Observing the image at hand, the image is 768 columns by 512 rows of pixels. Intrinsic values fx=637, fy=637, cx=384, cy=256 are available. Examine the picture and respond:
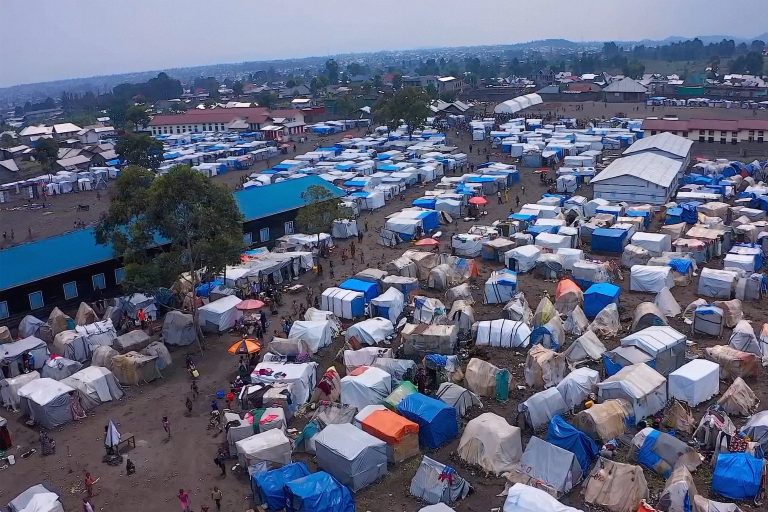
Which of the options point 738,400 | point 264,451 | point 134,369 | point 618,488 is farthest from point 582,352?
point 134,369

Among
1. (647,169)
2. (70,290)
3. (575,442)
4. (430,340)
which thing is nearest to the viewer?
(575,442)

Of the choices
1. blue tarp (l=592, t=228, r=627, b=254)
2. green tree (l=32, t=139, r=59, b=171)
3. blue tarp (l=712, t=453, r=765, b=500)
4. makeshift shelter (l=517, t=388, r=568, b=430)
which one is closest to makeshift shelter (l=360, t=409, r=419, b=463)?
makeshift shelter (l=517, t=388, r=568, b=430)

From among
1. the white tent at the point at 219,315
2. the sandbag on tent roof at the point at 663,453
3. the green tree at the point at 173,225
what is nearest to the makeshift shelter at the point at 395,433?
the sandbag on tent roof at the point at 663,453

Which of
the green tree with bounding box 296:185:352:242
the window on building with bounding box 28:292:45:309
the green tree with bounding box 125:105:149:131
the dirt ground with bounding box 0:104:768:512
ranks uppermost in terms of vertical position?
the green tree with bounding box 125:105:149:131

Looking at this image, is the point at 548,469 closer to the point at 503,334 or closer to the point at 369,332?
the point at 503,334

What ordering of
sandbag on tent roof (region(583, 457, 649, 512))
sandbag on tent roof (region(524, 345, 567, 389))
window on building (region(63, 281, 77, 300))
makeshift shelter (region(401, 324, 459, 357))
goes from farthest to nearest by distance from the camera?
1. window on building (region(63, 281, 77, 300))
2. makeshift shelter (region(401, 324, 459, 357))
3. sandbag on tent roof (region(524, 345, 567, 389))
4. sandbag on tent roof (region(583, 457, 649, 512))

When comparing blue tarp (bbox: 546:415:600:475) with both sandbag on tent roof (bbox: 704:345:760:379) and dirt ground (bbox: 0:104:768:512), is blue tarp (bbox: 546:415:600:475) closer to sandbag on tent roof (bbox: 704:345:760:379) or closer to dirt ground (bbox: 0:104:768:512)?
dirt ground (bbox: 0:104:768:512)
